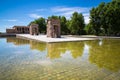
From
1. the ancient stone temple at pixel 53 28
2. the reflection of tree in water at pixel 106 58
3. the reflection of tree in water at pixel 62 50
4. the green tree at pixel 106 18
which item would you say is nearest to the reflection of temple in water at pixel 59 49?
the reflection of tree in water at pixel 62 50

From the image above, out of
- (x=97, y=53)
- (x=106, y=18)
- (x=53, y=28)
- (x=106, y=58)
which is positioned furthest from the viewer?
(x=106, y=18)

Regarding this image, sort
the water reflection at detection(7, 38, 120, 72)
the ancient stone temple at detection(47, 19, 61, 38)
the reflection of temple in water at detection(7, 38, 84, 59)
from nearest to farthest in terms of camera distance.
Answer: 1. the water reflection at detection(7, 38, 120, 72)
2. the reflection of temple in water at detection(7, 38, 84, 59)
3. the ancient stone temple at detection(47, 19, 61, 38)

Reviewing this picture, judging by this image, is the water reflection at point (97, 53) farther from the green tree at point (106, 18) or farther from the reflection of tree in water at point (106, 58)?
the green tree at point (106, 18)

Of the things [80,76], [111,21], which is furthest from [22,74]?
[111,21]

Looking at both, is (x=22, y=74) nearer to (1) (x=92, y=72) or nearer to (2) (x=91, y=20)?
(1) (x=92, y=72)

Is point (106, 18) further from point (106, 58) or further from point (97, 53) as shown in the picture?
point (106, 58)

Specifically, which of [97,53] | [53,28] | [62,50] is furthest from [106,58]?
[53,28]

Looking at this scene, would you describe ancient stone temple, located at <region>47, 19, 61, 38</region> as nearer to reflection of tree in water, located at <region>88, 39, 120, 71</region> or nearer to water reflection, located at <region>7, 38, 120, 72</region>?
water reflection, located at <region>7, 38, 120, 72</region>

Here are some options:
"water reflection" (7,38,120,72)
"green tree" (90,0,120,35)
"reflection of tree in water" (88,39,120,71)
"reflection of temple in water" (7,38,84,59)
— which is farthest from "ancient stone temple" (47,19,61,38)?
"reflection of tree in water" (88,39,120,71)

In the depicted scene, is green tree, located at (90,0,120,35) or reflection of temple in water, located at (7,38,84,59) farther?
green tree, located at (90,0,120,35)

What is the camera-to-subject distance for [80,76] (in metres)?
6.07

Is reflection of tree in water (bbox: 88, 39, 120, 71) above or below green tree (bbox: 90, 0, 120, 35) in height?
below

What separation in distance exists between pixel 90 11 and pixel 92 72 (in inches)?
1371

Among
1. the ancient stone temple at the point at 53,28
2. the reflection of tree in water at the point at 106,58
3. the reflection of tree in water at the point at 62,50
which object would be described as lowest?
the reflection of tree in water at the point at 106,58
